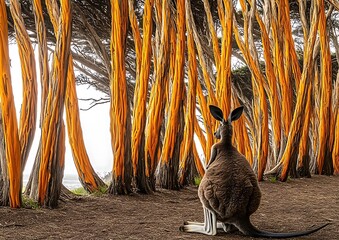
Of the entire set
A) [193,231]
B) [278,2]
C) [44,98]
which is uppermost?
[278,2]

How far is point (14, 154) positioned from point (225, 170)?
1400mm

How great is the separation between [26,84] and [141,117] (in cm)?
106

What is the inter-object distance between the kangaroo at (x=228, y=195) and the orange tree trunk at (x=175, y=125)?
1.69m

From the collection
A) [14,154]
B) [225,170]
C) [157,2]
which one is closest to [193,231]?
[225,170]

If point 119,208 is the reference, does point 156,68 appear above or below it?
above

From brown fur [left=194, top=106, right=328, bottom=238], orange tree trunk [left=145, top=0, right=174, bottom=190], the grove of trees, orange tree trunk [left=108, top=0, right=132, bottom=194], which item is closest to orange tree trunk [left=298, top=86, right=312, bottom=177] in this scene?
the grove of trees

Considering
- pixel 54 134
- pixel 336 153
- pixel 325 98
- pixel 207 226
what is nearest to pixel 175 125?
pixel 54 134

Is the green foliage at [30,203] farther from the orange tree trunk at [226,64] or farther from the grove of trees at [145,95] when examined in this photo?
the orange tree trunk at [226,64]

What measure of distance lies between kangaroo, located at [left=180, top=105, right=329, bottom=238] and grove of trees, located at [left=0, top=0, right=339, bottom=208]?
1224mm

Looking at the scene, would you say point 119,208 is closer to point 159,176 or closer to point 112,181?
point 112,181

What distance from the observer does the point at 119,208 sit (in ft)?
11.1

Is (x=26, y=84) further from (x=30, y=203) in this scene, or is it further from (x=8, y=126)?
(x=30, y=203)

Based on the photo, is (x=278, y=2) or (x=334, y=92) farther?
(x=334, y=92)

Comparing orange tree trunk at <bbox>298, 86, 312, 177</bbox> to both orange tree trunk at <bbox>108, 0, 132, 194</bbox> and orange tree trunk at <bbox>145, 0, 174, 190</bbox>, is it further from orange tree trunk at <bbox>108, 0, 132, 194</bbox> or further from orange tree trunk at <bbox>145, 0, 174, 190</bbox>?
orange tree trunk at <bbox>108, 0, 132, 194</bbox>
